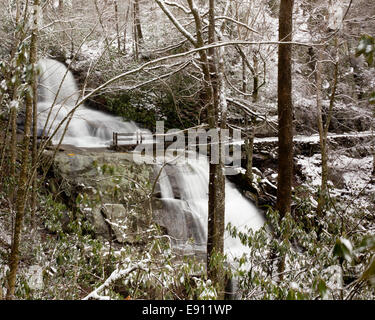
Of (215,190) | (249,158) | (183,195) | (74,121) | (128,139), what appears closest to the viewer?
(215,190)

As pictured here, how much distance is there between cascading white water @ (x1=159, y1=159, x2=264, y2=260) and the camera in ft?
29.9

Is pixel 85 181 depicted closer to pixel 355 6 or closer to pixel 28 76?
pixel 28 76

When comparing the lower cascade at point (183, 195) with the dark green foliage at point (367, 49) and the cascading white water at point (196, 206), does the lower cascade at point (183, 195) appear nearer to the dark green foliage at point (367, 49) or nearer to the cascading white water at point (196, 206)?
the cascading white water at point (196, 206)

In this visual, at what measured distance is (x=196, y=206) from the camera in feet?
33.0

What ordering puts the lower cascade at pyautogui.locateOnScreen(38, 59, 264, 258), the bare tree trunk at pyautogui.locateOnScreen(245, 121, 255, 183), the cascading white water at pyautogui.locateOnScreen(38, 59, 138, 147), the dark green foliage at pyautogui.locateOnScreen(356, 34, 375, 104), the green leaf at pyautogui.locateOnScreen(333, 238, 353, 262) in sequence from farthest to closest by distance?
the cascading white water at pyautogui.locateOnScreen(38, 59, 138, 147) → the bare tree trunk at pyautogui.locateOnScreen(245, 121, 255, 183) → the lower cascade at pyautogui.locateOnScreen(38, 59, 264, 258) → the dark green foliage at pyautogui.locateOnScreen(356, 34, 375, 104) → the green leaf at pyautogui.locateOnScreen(333, 238, 353, 262)

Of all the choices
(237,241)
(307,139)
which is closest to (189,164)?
(237,241)

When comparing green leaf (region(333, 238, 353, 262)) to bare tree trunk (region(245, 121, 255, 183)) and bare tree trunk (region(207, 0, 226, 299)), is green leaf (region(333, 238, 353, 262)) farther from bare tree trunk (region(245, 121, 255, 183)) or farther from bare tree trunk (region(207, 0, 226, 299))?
bare tree trunk (region(245, 121, 255, 183))

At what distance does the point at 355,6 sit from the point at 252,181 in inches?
288

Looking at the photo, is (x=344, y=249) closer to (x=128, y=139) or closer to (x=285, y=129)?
(x=285, y=129)

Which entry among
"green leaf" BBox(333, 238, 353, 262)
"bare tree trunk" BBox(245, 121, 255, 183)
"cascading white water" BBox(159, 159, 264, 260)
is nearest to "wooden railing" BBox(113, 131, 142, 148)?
"cascading white water" BBox(159, 159, 264, 260)

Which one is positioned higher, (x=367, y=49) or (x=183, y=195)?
(x=367, y=49)

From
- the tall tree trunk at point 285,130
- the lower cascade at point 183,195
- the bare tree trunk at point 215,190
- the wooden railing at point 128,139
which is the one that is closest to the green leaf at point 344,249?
the bare tree trunk at point 215,190

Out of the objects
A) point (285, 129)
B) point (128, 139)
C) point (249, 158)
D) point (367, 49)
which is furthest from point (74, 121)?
point (367, 49)

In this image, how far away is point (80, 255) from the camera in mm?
5430
